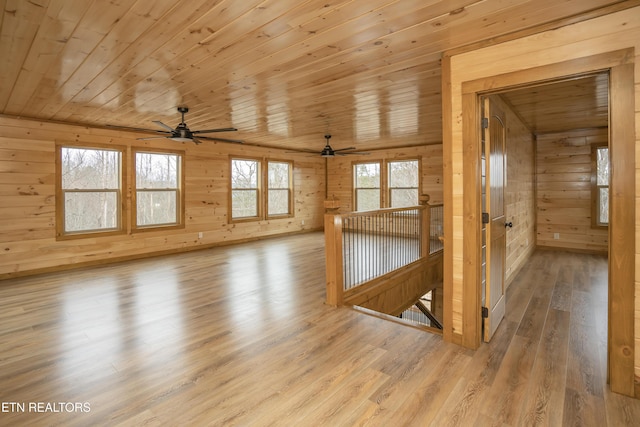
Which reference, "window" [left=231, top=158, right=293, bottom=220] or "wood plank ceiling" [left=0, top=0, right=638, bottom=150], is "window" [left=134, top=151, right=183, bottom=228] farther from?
"wood plank ceiling" [left=0, top=0, right=638, bottom=150]

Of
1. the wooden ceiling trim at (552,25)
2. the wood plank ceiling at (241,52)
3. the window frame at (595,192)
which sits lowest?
the window frame at (595,192)

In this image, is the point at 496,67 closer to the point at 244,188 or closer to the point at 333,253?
the point at 333,253

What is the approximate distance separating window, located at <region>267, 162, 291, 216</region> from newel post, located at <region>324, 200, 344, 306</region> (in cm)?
500

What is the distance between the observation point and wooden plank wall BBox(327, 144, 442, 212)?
7.77 metres

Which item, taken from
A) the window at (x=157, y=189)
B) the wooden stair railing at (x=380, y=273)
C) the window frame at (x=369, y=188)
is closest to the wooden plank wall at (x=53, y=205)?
the window at (x=157, y=189)

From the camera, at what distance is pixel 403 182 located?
8461 mm

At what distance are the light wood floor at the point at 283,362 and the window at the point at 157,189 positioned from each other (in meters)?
2.30

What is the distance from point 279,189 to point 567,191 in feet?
20.5

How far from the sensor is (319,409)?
6.17 ft

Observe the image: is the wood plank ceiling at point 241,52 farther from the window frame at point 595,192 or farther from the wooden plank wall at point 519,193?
the window frame at point 595,192

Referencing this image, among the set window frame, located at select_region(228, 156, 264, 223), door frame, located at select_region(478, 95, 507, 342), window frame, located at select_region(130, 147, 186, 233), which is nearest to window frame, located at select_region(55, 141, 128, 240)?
window frame, located at select_region(130, 147, 186, 233)

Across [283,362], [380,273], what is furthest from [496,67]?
[380,273]

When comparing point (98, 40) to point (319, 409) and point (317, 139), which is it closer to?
point (319, 409)

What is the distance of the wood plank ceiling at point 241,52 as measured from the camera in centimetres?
200
